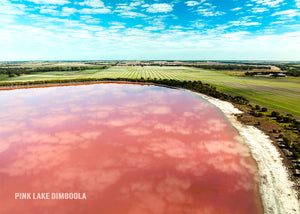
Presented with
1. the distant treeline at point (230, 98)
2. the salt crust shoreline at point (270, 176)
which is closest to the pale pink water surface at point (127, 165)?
the salt crust shoreline at point (270, 176)

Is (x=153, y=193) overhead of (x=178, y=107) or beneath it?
beneath

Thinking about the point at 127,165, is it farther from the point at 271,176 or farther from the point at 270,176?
the point at 271,176

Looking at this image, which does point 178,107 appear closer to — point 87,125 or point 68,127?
point 87,125

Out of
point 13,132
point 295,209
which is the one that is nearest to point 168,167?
point 295,209

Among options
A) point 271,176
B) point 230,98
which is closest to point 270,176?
point 271,176

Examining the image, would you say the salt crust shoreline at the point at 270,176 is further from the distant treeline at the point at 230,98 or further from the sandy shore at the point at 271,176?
the distant treeline at the point at 230,98

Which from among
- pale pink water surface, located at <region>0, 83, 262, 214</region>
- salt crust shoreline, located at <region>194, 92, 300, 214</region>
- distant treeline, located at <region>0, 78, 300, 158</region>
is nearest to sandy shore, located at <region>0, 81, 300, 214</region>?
salt crust shoreline, located at <region>194, 92, 300, 214</region>

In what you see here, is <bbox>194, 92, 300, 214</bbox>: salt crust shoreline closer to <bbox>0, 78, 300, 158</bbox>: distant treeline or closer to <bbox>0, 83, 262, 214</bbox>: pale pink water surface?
<bbox>0, 83, 262, 214</bbox>: pale pink water surface
